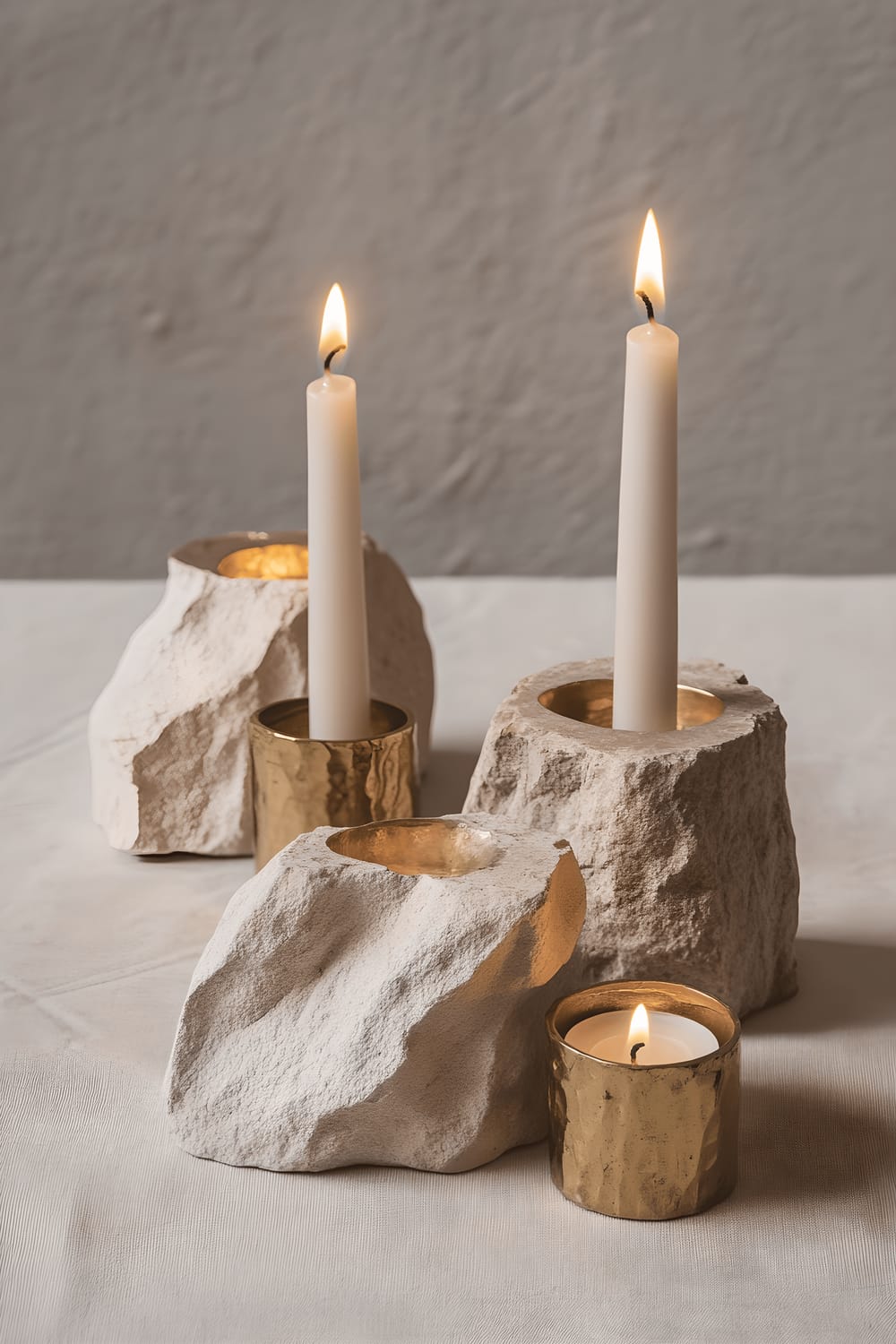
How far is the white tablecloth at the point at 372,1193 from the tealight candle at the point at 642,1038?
0.06 m

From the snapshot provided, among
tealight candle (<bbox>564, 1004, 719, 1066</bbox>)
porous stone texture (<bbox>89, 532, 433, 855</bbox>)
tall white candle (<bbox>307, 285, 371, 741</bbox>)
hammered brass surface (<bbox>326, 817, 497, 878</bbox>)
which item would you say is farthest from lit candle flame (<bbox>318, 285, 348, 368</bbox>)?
tealight candle (<bbox>564, 1004, 719, 1066</bbox>)

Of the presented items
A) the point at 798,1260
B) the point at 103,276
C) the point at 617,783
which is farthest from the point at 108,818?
the point at 103,276

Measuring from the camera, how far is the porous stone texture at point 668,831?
0.72 m

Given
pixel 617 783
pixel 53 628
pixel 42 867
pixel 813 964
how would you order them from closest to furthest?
pixel 617 783 < pixel 813 964 < pixel 42 867 < pixel 53 628

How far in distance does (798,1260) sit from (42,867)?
534 mm

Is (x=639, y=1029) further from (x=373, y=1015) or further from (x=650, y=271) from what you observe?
(x=650, y=271)

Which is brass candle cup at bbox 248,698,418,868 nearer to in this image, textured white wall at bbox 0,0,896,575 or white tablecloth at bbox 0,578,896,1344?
white tablecloth at bbox 0,578,896,1344

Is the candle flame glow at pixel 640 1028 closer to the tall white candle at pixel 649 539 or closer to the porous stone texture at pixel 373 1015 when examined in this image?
the porous stone texture at pixel 373 1015

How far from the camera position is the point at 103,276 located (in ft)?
7.02

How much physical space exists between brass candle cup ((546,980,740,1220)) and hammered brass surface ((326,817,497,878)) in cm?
10

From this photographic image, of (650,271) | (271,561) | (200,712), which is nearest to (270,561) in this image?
(271,561)

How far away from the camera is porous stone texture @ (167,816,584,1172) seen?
610mm

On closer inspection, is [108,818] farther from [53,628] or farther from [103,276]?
[103,276]

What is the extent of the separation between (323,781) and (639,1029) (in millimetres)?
265
